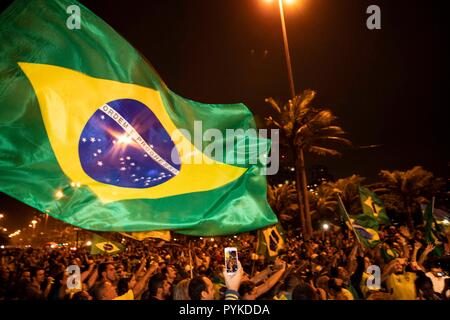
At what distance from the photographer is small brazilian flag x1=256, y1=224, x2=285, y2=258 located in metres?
10.9

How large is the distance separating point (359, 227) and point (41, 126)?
9.75 meters

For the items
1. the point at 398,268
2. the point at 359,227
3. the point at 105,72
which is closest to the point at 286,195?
the point at 359,227

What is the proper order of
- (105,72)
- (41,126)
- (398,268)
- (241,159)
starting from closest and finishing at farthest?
1. (41,126)
2. (105,72)
3. (241,159)
4. (398,268)

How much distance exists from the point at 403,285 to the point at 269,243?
4.53m

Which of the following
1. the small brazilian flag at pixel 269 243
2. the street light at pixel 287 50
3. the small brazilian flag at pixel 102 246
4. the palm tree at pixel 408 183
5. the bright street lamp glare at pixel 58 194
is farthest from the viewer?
the palm tree at pixel 408 183

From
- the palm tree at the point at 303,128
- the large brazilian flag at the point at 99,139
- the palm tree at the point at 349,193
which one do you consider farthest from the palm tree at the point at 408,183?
the large brazilian flag at the point at 99,139

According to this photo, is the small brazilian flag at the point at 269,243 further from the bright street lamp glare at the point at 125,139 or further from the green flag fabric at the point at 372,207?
the bright street lamp glare at the point at 125,139

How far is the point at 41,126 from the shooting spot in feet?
15.6

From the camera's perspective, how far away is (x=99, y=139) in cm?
505

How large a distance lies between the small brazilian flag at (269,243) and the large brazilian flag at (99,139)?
17.2 feet

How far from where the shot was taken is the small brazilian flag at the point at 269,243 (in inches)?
428

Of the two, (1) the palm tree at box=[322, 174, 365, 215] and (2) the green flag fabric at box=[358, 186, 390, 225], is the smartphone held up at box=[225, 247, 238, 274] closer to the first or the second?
(2) the green flag fabric at box=[358, 186, 390, 225]

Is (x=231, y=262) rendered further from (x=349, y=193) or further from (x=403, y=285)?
(x=349, y=193)
